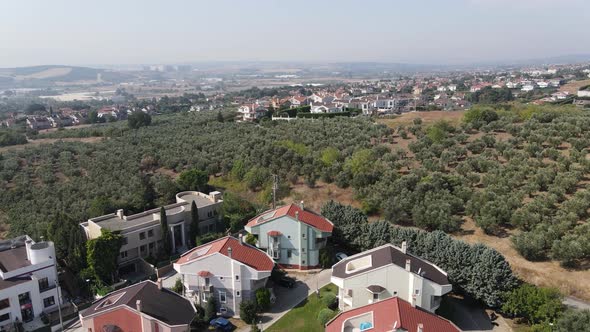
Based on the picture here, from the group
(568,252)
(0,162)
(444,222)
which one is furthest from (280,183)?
(0,162)

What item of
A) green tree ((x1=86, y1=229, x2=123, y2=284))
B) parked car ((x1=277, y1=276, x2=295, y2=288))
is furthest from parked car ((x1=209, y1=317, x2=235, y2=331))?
green tree ((x1=86, y1=229, x2=123, y2=284))

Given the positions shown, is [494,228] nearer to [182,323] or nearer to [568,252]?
[568,252]

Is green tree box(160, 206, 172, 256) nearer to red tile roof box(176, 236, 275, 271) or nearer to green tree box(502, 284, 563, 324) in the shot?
red tile roof box(176, 236, 275, 271)

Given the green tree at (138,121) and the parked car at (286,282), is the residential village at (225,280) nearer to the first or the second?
the parked car at (286,282)

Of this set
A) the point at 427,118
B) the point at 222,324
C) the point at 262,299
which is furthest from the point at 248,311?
the point at 427,118

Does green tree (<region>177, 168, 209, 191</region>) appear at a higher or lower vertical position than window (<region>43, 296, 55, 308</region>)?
higher

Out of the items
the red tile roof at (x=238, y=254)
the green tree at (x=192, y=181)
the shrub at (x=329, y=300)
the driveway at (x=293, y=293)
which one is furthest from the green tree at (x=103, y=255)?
the shrub at (x=329, y=300)

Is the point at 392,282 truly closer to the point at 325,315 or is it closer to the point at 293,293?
the point at 325,315
